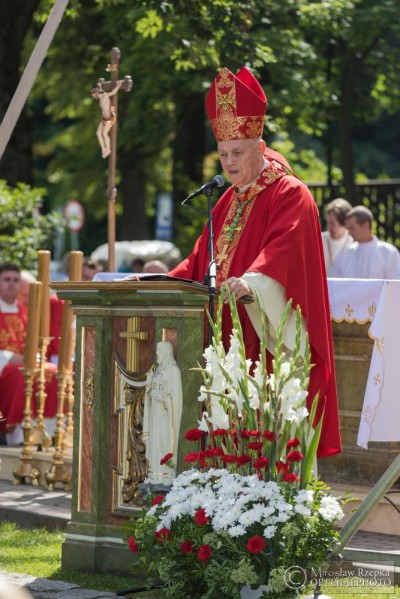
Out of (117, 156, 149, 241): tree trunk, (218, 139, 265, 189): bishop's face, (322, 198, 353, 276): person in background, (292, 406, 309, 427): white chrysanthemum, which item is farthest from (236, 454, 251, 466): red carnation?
(117, 156, 149, 241): tree trunk

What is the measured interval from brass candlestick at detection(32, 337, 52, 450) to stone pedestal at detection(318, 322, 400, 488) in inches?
102

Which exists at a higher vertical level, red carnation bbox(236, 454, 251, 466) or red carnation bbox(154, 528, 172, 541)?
red carnation bbox(236, 454, 251, 466)

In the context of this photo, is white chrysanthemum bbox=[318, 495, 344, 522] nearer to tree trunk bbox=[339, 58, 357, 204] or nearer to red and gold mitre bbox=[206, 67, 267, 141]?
red and gold mitre bbox=[206, 67, 267, 141]

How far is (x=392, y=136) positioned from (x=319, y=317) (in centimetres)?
2796

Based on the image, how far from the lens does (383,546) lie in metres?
7.42

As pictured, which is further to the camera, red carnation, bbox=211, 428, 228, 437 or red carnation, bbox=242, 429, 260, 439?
red carnation, bbox=211, 428, 228, 437

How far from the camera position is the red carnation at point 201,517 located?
5.36m

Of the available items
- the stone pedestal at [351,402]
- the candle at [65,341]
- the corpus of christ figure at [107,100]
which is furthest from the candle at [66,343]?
the stone pedestal at [351,402]

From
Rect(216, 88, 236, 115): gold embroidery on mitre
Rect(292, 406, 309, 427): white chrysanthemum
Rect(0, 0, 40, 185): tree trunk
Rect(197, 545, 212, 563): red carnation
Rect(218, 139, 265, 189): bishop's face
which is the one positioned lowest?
Rect(197, 545, 212, 563): red carnation

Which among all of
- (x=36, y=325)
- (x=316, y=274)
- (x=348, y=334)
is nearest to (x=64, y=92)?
(x=36, y=325)

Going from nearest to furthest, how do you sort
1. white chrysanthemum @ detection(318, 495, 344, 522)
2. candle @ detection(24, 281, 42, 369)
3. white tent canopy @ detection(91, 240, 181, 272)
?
white chrysanthemum @ detection(318, 495, 344, 522)
candle @ detection(24, 281, 42, 369)
white tent canopy @ detection(91, 240, 181, 272)

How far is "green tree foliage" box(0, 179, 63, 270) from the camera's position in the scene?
14.6 meters

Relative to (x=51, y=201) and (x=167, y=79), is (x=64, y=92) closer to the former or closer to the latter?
(x=167, y=79)

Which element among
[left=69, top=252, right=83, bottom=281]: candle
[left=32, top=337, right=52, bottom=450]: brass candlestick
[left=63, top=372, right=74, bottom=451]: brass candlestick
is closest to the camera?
[left=69, top=252, right=83, bottom=281]: candle
